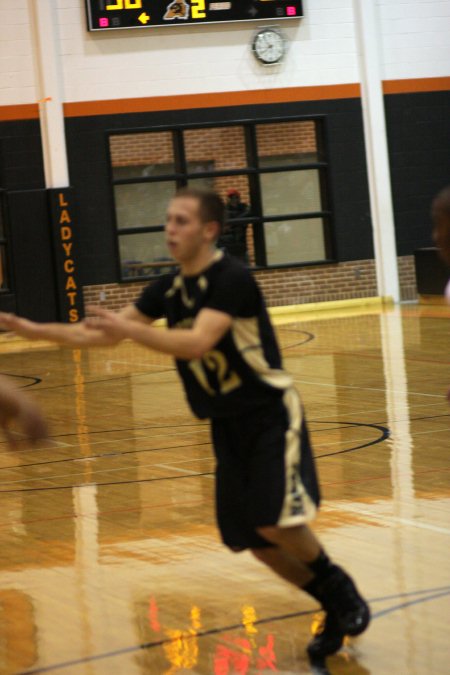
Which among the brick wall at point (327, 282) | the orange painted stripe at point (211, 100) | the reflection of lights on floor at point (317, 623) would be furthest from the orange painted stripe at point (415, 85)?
the reflection of lights on floor at point (317, 623)

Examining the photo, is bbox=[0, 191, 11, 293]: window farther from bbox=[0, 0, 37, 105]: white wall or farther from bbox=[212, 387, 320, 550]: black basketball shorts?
bbox=[212, 387, 320, 550]: black basketball shorts

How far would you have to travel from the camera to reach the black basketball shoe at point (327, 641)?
3715mm

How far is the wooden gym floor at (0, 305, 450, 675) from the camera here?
152 inches

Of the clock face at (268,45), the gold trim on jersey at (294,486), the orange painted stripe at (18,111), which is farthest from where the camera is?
the clock face at (268,45)

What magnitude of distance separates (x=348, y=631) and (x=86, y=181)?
1538 cm

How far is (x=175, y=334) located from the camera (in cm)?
345

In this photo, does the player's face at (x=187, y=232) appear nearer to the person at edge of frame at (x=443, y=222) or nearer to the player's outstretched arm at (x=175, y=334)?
the player's outstretched arm at (x=175, y=334)

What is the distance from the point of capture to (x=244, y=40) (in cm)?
1881

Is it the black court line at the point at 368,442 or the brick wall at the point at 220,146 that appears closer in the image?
the black court line at the point at 368,442

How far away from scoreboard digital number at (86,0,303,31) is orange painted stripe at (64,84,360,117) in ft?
3.76

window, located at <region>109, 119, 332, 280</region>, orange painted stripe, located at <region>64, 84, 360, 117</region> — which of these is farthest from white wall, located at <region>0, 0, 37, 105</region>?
window, located at <region>109, 119, 332, 280</region>

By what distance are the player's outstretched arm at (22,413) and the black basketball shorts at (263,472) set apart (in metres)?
0.91

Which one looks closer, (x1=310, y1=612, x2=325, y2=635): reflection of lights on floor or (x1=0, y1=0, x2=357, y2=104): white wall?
(x1=310, y1=612, x2=325, y2=635): reflection of lights on floor

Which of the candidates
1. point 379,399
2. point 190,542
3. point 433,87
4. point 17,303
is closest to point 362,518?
Answer: point 190,542
